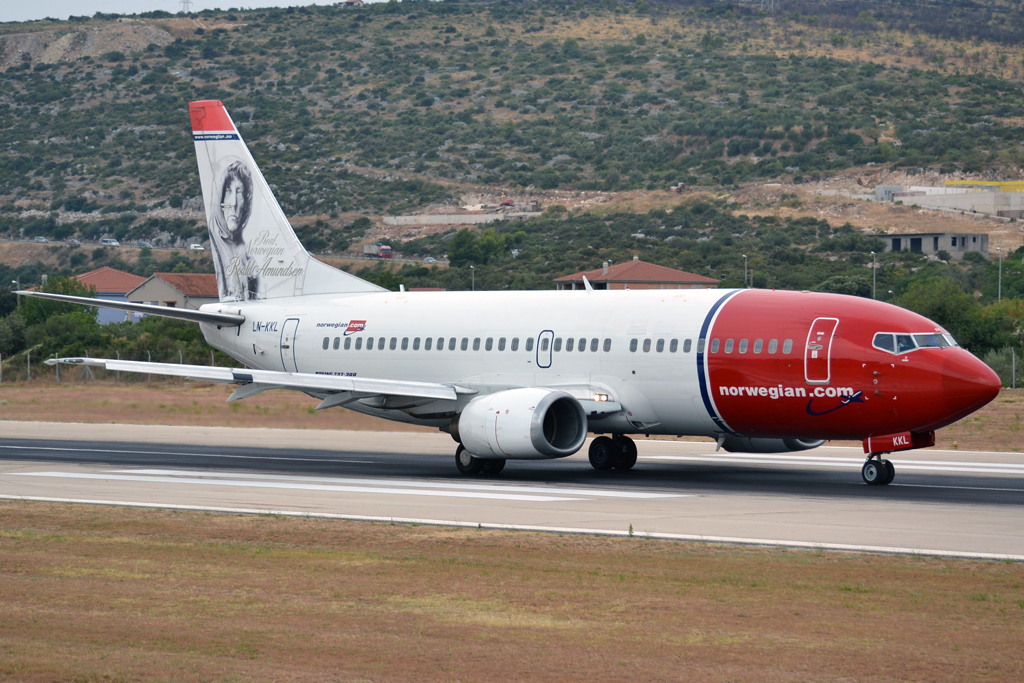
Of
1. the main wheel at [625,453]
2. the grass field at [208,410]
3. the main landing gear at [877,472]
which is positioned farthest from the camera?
the grass field at [208,410]

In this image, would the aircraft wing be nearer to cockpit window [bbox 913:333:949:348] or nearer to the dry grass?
the dry grass

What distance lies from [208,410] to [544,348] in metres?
17.8

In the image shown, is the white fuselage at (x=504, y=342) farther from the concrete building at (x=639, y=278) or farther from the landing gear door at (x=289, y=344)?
the concrete building at (x=639, y=278)

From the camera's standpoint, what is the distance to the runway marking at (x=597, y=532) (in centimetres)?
1647

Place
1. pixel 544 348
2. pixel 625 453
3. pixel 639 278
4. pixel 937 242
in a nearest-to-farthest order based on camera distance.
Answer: pixel 544 348, pixel 625 453, pixel 639 278, pixel 937 242

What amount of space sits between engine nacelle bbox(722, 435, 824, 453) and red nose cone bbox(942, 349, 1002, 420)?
4.51 metres

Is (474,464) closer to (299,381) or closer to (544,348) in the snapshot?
(544,348)

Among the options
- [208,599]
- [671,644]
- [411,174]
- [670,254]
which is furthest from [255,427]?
[411,174]

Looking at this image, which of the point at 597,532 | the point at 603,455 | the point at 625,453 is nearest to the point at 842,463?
the point at 625,453

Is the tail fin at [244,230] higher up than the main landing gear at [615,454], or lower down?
higher up

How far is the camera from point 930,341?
78.9ft

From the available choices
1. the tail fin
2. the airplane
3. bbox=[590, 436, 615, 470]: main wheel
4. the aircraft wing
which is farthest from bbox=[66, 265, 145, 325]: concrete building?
bbox=[590, 436, 615, 470]: main wheel

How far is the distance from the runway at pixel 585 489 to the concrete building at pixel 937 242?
8253 centimetres

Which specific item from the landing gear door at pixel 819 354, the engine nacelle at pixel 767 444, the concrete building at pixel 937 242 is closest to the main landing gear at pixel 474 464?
the engine nacelle at pixel 767 444
